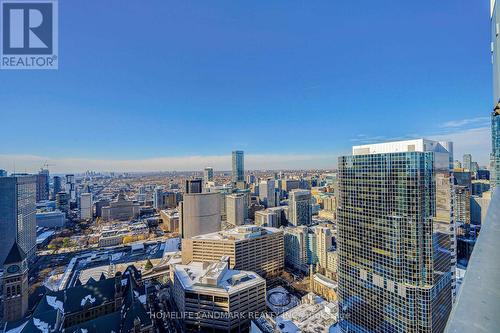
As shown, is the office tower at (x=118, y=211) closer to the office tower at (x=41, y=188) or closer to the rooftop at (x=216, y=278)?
the office tower at (x=41, y=188)

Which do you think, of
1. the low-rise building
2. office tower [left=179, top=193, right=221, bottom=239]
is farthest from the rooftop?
office tower [left=179, top=193, right=221, bottom=239]

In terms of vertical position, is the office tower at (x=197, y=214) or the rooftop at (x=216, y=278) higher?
the office tower at (x=197, y=214)

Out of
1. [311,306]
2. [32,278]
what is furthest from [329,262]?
[32,278]

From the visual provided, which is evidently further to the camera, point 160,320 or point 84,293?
point 160,320

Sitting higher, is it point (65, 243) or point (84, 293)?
point (84, 293)

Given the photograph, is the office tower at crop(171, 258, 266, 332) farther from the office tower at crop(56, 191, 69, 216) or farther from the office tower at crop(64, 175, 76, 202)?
the office tower at crop(64, 175, 76, 202)

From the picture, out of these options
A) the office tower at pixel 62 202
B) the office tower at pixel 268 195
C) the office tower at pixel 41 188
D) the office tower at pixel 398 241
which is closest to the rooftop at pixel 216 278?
the office tower at pixel 398 241

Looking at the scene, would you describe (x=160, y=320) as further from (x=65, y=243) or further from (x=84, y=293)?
(x=65, y=243)
